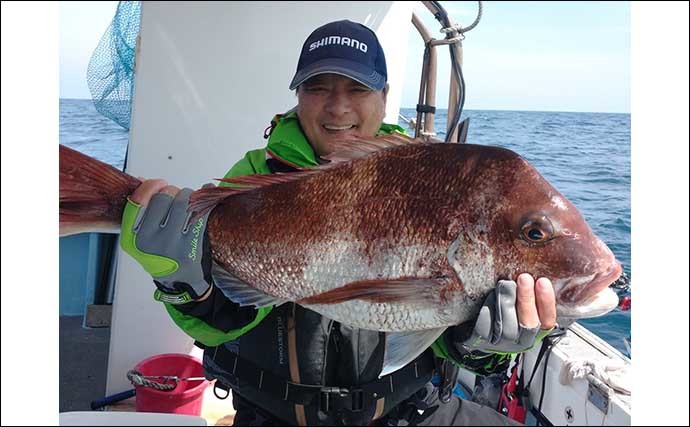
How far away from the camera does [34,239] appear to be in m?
0.86

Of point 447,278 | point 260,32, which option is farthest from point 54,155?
point 260,32

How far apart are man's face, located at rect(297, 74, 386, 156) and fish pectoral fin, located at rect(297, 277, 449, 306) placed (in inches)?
32.1

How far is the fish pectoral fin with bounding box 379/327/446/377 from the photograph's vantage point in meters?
1.38

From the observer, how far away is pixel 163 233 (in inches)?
55.6

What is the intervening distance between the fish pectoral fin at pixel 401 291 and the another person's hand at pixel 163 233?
43 cm

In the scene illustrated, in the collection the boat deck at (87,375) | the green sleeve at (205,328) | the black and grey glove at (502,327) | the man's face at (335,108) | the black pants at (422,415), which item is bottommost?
the boat deck at (87,375)

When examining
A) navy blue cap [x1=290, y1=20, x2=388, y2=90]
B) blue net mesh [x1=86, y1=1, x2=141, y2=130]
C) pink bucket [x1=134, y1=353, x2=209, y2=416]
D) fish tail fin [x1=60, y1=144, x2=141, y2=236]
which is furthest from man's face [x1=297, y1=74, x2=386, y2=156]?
blue net mesh [x1=86, y1=1, x2=141, y2=130]

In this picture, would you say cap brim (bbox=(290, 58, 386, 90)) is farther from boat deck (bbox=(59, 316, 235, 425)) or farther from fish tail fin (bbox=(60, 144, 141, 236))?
boat deck (bbox=(59, 316, 235, 425))

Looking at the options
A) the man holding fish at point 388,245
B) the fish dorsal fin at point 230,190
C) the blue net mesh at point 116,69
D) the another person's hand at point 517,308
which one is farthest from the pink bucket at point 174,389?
the another person's hand at point 517,308

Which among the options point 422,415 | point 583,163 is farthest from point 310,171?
point 583,163

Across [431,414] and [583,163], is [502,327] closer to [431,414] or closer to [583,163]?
[431,414]

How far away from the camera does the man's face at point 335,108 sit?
2.01 m

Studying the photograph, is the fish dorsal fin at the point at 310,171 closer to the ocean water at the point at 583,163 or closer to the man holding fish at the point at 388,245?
the man holding fish at the point at 388,245

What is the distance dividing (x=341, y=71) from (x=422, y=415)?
1.29 m
